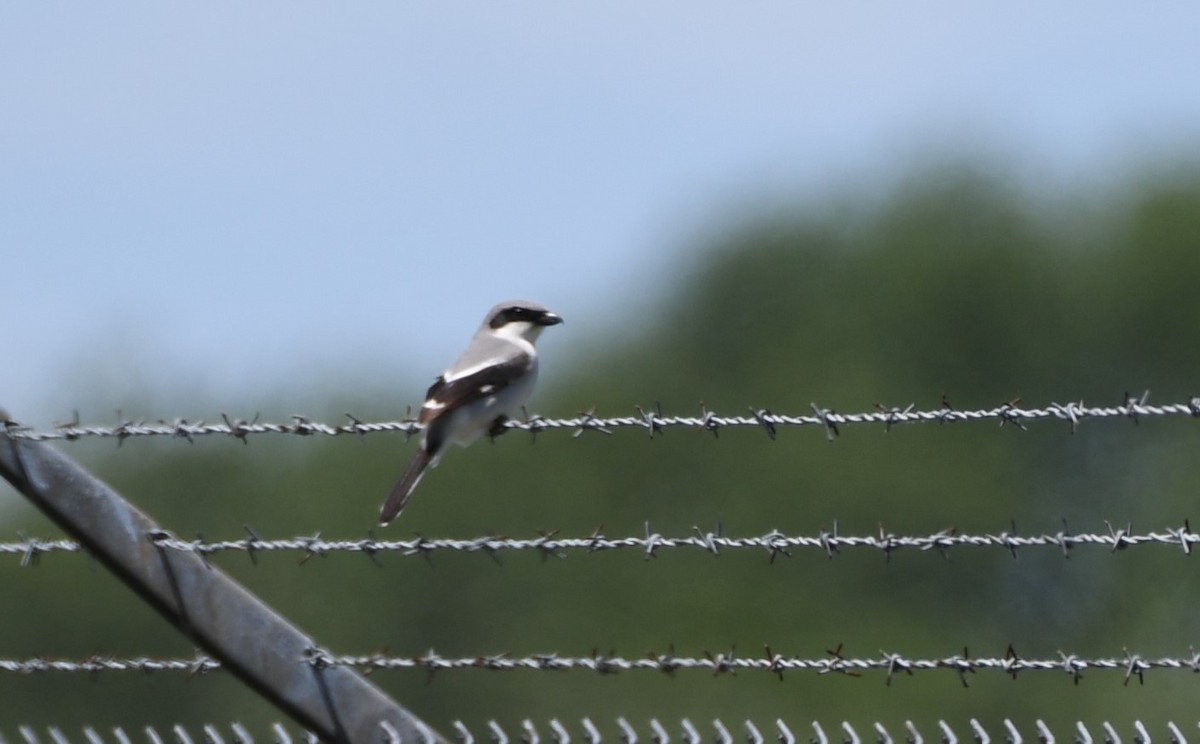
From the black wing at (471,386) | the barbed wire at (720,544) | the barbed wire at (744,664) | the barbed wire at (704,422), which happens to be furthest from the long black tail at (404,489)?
the barbed wire at (744,664)

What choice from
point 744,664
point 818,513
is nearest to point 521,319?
point 744,664

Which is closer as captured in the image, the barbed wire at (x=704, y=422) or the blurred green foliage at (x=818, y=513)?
the barbed wire at (x=704, y=422)

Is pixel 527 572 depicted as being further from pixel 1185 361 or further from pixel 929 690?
pixel 1185 361

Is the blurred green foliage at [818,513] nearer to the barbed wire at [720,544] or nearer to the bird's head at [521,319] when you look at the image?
the bird's head at [521,319]

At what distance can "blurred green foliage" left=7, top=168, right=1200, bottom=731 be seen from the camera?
43.0m

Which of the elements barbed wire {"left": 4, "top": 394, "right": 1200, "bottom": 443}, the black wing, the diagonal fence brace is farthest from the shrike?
the diagonal fence brace

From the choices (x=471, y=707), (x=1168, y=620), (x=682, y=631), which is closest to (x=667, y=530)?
(x=682, y=631)

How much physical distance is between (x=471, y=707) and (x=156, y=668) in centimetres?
3983

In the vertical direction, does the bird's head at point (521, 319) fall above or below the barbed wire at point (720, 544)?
below

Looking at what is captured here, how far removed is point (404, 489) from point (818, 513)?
37704 mm

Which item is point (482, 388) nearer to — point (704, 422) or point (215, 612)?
point (704, 422)

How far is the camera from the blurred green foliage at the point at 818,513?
4300 cm

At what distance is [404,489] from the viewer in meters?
8.18

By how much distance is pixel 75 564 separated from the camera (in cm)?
4547
